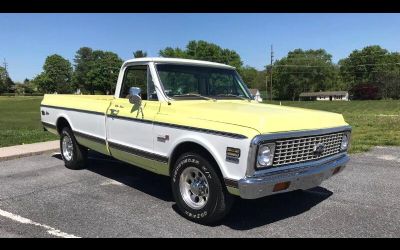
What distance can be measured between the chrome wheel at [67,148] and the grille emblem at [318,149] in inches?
195

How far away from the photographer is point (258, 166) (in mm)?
4512

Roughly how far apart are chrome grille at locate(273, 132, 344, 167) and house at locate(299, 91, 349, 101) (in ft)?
366

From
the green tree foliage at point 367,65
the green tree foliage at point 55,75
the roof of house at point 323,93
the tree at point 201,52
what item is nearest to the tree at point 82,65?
the green tree foliage at point 55,75

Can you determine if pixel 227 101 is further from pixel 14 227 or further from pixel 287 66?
pixel 287 66

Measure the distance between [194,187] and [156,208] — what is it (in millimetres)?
812

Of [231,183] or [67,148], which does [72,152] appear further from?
[231,183]

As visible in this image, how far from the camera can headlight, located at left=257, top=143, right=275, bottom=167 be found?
177 inches

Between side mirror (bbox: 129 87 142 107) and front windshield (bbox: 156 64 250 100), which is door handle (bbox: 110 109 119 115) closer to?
side mirror (bbox: 129 87 142 107)

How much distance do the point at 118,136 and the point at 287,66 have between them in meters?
112

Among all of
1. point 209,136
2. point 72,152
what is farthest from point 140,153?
point 72,152

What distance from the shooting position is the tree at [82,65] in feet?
383

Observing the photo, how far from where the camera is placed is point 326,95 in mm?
Result: 117750

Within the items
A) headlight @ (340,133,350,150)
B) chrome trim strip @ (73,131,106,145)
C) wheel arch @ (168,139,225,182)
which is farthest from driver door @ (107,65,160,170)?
headlight @ (340,133,350,150)
